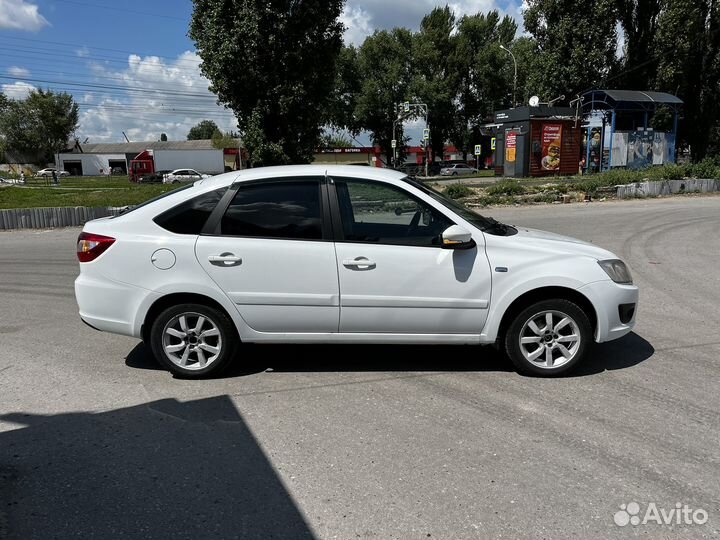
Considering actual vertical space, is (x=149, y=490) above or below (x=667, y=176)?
below

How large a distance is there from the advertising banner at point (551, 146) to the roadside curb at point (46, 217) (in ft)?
72.5

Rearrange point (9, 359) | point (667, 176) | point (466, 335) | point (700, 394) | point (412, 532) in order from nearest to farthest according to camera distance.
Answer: point (412, 532), point (700, 394), point (466, 335), point (9, 359), point (667, 176)

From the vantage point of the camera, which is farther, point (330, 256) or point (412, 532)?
point (330, 256)

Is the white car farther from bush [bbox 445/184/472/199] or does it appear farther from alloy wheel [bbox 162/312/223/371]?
bush [bbox 445/184/472/199]

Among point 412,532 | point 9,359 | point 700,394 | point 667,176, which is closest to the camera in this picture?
point 412,532

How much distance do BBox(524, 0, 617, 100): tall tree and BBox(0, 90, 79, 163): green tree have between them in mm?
72162

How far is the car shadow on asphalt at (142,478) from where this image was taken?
2729 millimetres

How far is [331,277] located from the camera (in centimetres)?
438

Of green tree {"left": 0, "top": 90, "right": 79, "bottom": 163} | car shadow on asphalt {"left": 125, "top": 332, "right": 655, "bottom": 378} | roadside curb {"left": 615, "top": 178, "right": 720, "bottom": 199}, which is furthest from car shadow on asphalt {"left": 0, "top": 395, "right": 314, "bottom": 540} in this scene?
green tree {"left": 0, "top": 90, "right": 79, "bottom": 163}

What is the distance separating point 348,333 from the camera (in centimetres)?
450

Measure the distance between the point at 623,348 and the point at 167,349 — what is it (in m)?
4.15

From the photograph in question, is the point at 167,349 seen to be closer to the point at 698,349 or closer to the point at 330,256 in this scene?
the point at 330,256

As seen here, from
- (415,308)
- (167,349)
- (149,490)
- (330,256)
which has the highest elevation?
(330,256)

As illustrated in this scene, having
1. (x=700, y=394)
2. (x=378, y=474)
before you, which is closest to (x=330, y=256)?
(x=378, y=474)
